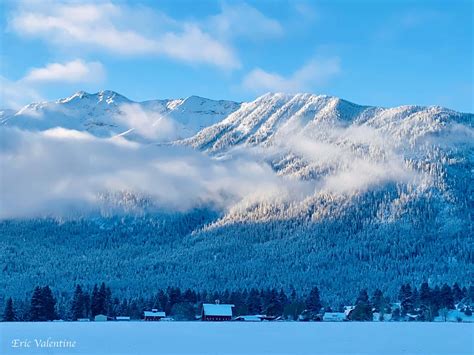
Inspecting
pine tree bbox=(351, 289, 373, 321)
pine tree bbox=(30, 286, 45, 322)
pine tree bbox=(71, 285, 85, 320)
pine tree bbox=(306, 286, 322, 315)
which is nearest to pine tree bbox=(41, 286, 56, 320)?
pine tree bbox=(30, 286, 45, 322)

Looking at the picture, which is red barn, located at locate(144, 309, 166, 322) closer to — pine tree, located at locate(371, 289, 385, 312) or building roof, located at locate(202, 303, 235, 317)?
building roof, located at locate(202, 303, 235, 317)

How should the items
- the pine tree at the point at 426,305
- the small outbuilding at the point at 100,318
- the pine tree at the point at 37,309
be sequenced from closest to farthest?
the pine tree at the point at 37,309, the small outbuilding at the point at 100,318, the pine tree at the point at 426,305

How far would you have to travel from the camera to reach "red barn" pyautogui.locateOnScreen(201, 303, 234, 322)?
135125 millimetres

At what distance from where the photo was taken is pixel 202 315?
13850cm

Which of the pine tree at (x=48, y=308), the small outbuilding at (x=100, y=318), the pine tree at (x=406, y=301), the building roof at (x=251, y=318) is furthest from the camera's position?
the pine tree at (x=406, y=301)

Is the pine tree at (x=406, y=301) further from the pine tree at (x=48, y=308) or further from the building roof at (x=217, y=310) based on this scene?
the pine tree at (x=48, y=308)

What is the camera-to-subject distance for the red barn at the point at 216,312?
135 meters

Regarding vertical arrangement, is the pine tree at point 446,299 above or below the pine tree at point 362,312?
above

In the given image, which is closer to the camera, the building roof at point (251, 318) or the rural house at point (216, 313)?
the building roof at point (251, 318)
